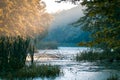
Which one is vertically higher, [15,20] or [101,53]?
[15,20]

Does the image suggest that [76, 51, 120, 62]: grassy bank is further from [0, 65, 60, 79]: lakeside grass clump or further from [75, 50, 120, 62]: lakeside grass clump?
[0, 65, 60, 79]: lakeside grass clump

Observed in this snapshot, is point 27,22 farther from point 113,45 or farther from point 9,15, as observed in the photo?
point 113,45

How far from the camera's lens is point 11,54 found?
106 ft

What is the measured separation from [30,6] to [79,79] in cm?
2771

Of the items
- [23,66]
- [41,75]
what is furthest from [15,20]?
[41,75]

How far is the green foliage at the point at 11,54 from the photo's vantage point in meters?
31.9

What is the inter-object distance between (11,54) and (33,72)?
3.35 metres

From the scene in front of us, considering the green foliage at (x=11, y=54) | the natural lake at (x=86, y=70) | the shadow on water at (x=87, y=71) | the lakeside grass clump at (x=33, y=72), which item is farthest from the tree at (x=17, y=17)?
the lakeside grass clump at (x=33, y=72)

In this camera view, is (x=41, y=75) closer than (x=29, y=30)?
Yes

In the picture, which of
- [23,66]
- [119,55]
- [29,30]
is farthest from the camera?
[29,30]

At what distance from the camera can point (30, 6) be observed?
2154 inches

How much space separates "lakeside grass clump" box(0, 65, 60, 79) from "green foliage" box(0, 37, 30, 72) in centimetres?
108

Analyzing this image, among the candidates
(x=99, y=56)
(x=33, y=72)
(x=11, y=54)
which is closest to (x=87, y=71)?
(x=11, y=54)

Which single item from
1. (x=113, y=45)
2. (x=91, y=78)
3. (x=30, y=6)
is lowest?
(x=91, y=78)
